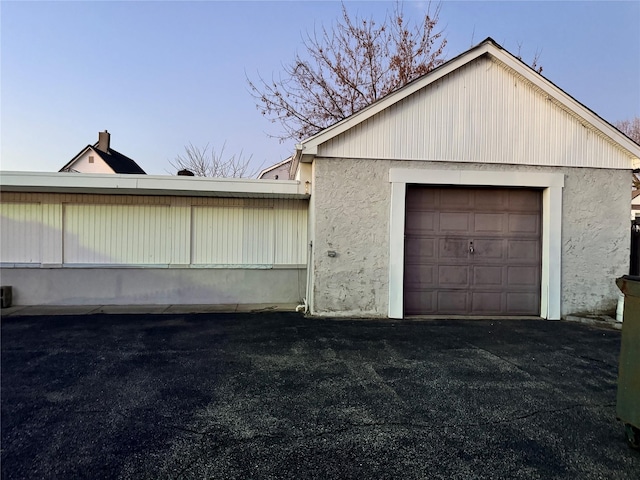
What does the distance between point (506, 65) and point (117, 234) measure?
9090 mm

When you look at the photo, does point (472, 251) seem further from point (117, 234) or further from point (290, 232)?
point (117, 234)

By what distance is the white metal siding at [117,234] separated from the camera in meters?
8.42

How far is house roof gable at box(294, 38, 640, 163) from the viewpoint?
22.8ft

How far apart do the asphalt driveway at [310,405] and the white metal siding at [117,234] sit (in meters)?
2.77

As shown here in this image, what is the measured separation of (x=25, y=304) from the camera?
8.27m

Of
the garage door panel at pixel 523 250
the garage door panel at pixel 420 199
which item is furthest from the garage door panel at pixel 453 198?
the garage door panel at pixel 523 250

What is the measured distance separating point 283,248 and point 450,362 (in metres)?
4.99

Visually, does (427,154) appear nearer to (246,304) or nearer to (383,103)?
(383,103)

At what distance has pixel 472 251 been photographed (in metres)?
7.29

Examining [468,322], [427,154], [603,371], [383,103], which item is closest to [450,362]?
[603,371]

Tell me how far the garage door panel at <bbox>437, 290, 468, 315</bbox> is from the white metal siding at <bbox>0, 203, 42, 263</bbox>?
8979 mm

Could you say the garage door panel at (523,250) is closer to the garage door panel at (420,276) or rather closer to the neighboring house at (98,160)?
the garage door panel at (420,276)

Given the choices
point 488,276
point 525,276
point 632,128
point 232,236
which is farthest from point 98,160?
point 632,128

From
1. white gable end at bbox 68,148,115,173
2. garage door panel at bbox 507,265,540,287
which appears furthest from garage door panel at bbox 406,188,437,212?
white gable end at bbox 68,148,115,173
